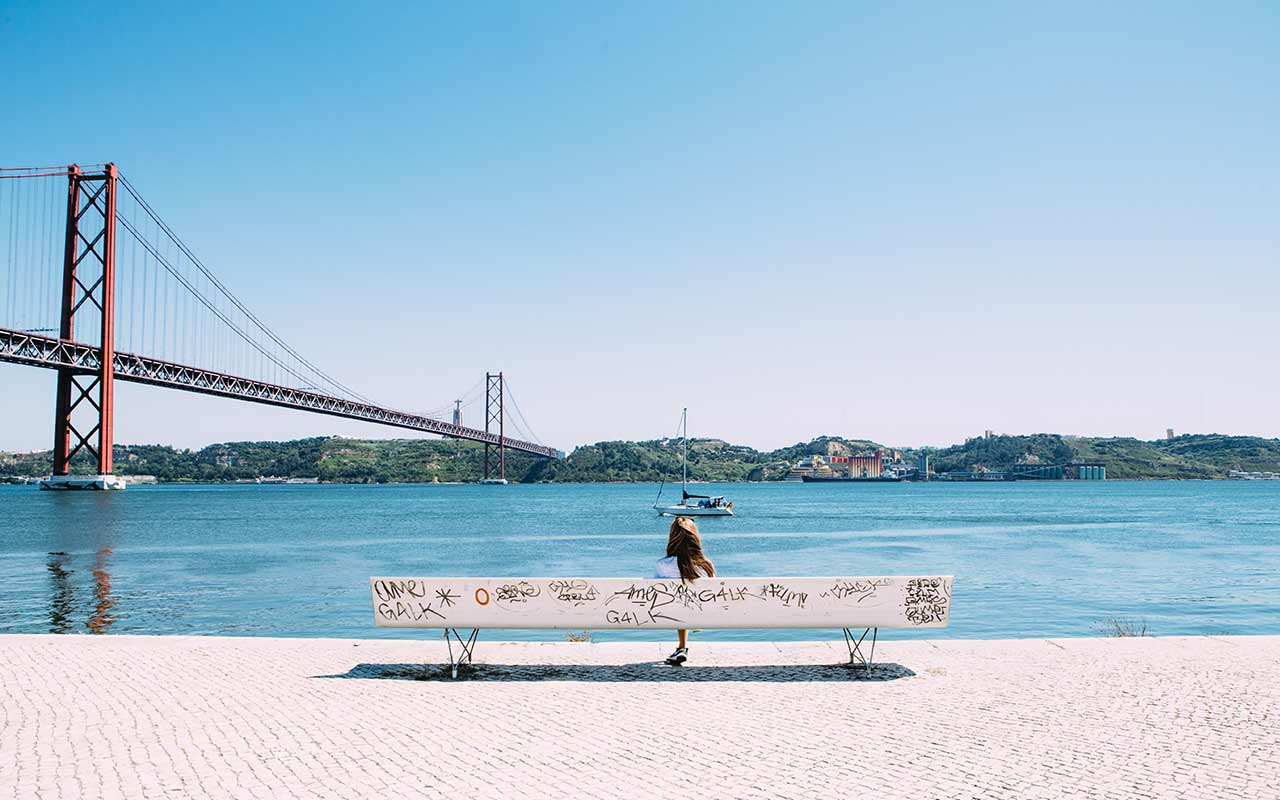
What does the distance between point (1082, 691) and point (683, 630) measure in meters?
2.86

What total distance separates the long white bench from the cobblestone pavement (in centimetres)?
42

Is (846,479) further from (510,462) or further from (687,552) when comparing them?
(687,552)

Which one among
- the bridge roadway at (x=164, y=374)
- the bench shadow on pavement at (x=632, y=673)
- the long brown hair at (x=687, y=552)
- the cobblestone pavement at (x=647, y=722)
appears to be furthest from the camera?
the bridge roadway at (x=164, y=374)

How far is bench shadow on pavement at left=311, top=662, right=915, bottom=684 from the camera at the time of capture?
24.1 feet

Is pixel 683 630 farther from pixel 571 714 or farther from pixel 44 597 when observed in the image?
pixel 44 597

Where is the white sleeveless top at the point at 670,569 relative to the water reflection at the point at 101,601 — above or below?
above

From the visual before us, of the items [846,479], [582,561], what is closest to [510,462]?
[846,479]

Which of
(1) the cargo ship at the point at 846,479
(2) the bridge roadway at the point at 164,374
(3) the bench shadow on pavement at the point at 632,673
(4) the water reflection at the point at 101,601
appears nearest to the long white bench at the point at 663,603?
(3) the bench shadow on pavement at the point at 632,673

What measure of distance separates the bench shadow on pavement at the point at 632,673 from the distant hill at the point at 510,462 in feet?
407

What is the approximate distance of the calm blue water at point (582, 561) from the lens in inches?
575

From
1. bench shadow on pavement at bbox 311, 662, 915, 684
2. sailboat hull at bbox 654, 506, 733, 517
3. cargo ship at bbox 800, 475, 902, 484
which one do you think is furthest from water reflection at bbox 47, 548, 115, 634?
cargo ship at bbox 800, 475, 902, 484

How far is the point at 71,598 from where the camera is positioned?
1670 cm

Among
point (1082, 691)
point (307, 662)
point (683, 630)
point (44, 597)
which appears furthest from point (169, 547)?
point (1082, 691)

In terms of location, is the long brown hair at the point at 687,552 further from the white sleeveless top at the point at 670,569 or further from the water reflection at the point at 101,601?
the water reflection at the point at 101,601
